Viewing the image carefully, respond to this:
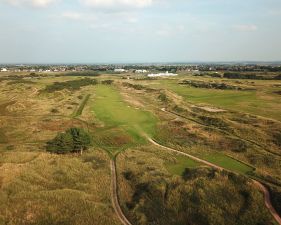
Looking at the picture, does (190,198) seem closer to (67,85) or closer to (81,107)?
(81,107)

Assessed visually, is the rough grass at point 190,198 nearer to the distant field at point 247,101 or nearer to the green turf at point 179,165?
the green turf at point 179,165

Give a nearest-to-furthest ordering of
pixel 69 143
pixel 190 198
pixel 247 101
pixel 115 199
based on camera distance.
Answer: pixel 190 198
pixel 115 199
pixel 69 143
pixel 247 101

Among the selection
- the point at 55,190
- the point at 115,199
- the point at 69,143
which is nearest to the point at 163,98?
the point at 69,143

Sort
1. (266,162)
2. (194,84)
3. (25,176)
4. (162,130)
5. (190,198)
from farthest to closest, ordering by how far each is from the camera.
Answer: (194,84), (162,130), (266,162), (25,176), (190,198)

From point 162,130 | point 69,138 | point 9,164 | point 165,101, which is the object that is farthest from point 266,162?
point 165,101

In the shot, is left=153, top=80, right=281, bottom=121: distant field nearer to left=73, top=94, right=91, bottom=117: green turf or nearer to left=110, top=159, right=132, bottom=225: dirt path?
left=73, top=94, right=91, bottom=117: green turf

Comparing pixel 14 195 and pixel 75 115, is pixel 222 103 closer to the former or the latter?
pixel 75 115

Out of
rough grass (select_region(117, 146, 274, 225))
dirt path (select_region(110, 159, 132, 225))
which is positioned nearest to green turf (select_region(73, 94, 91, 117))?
dirt path (select_region(110, 159, 132, 225))

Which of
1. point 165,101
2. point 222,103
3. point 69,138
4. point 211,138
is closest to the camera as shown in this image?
point 69,138
